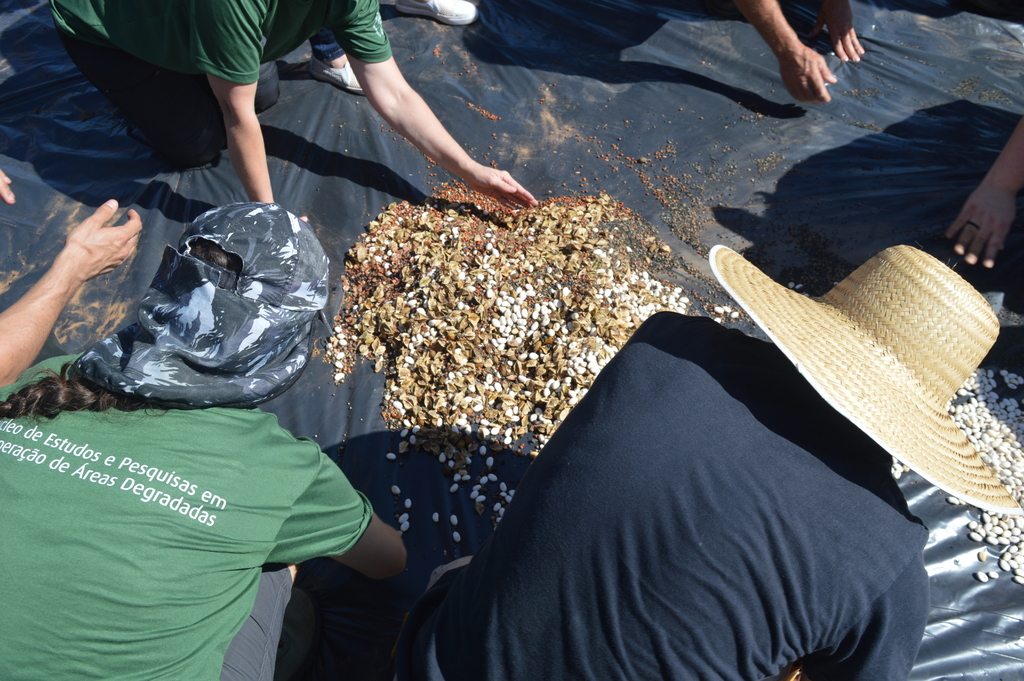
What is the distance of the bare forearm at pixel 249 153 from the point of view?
1.91 m

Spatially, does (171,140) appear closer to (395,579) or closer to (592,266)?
(592,266)

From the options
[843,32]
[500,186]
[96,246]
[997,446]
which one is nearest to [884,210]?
[997,446]

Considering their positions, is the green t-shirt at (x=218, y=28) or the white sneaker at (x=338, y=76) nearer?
the green t-shirt at (x=218, y=28)

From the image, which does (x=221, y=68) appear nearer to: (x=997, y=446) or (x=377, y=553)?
(x=377, y=553)

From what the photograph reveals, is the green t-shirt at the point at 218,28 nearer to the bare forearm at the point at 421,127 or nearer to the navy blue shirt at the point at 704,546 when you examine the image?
the bare forearm at the point at 421,127

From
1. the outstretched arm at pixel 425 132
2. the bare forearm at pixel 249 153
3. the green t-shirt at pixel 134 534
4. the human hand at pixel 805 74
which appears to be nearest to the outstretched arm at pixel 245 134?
the bare forearm at pixel 249 153

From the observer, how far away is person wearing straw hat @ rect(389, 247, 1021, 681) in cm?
83

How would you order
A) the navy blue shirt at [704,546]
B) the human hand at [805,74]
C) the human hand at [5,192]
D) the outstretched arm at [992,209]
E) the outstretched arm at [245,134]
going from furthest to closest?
1. the human hand at [805,74]
2. the outstretched arm at [992,209]
3. the human hand at [5,192]
4. the outstretched arm at [245,134]
5. the navy blue shirt at [704,546]

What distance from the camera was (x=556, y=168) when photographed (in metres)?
2.62

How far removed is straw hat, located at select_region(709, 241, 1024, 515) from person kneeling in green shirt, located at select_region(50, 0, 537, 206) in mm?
1416

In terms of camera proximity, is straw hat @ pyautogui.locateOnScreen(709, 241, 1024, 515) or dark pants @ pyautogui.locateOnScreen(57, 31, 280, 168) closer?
straw hat @ pyautogui.locateOnScreen(709, 241, 1024, 515)

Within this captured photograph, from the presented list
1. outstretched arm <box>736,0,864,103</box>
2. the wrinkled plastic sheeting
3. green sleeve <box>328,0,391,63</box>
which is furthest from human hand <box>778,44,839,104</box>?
green sleeve <box>328,0,391,63</box>

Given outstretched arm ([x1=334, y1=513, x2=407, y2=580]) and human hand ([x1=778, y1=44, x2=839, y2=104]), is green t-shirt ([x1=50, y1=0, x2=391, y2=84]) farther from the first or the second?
human hand ([x1=778, y1=44, x2=839, y2=104])

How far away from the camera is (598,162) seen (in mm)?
2639
